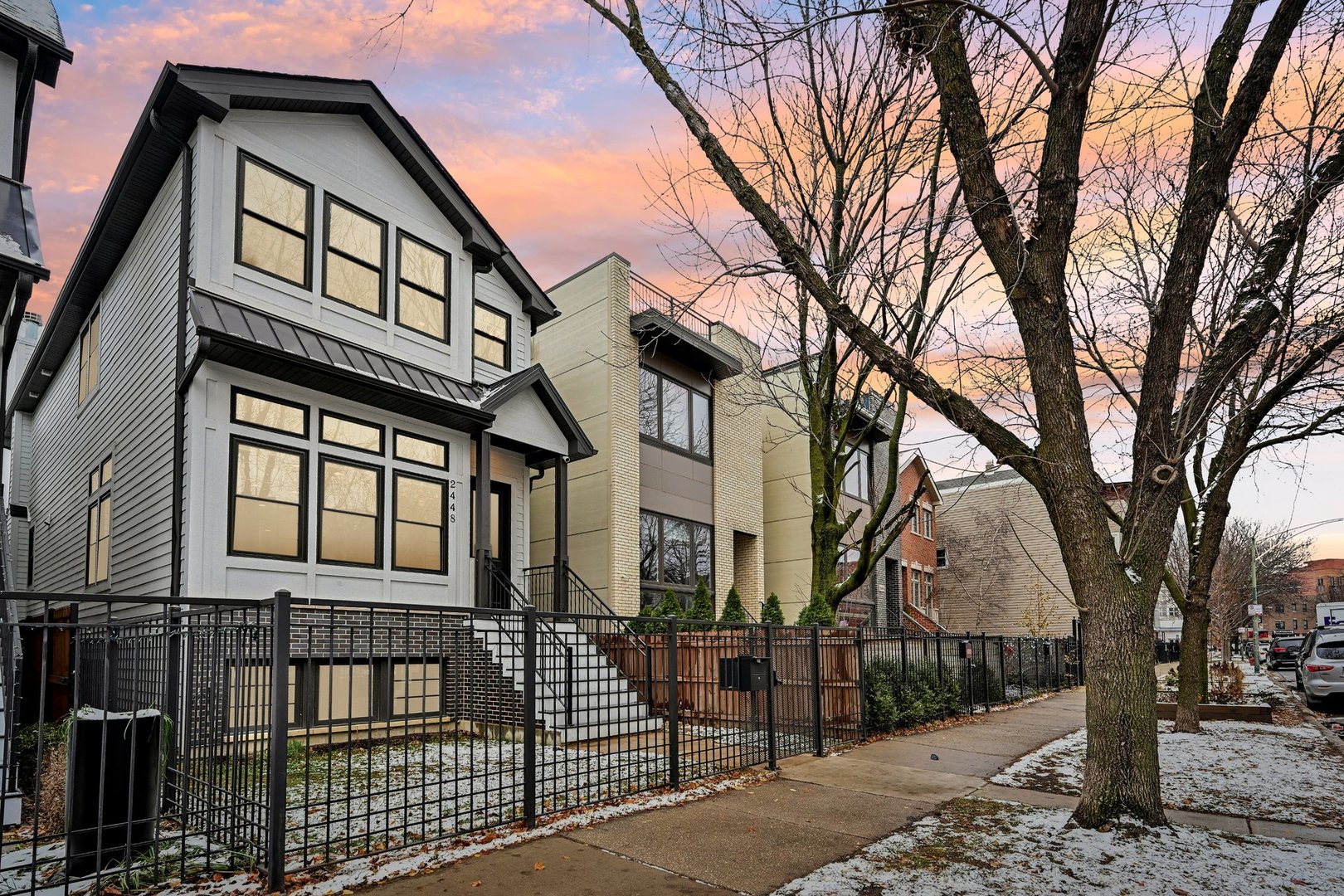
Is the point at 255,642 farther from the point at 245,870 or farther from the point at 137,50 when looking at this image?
the point at 137,50

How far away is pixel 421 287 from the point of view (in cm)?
1425

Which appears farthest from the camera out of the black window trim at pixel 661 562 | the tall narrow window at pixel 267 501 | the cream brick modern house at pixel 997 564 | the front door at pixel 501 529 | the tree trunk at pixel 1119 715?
the cream brick modern house at pixel 997 564

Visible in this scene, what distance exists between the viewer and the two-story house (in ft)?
36.0

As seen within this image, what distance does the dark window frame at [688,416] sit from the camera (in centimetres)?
1942

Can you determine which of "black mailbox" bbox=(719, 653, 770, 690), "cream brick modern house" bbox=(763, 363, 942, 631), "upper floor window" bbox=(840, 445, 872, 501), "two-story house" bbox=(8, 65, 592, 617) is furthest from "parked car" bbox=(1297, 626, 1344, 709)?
"two-story house" bbox=(8, 65, 592, 617)

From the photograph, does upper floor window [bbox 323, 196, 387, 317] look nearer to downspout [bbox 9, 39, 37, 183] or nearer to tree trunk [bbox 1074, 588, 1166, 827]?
downspout [bbox 9, 39, 37, 183]

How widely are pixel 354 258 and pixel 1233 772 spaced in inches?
534

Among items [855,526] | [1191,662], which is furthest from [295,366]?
[855,526]

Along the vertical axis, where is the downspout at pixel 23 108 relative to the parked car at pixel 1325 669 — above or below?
above

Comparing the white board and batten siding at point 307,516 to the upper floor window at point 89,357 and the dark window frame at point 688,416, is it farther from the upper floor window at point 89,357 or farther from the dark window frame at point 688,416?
the upper floor window at point 89,357

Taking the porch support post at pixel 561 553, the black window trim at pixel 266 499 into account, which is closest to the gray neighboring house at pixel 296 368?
the black window trim at pixel 266 499

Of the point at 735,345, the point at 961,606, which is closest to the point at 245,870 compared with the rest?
the point at 735,345

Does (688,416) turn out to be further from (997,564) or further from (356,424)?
(997,564)

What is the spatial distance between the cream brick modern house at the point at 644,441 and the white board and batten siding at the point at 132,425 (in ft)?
25.5
